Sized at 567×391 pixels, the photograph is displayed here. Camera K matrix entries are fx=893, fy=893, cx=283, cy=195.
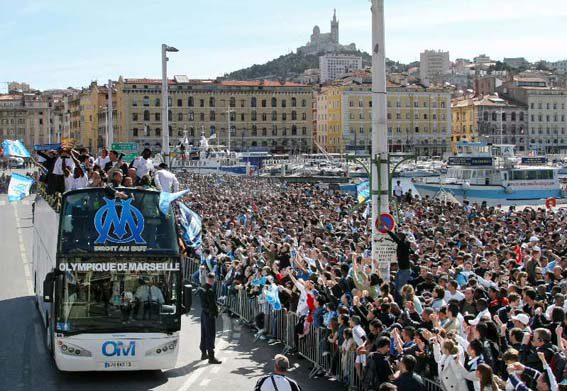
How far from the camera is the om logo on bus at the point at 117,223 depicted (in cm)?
1317

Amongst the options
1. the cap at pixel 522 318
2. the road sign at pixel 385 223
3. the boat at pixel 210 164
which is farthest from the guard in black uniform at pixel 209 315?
the boat at pixel 210 164

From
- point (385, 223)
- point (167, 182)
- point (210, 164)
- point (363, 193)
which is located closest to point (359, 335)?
point (385, 223)

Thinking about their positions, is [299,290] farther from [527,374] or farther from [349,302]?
[527,374]

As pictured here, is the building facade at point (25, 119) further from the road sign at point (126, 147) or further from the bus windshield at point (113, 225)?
the bus windshield at point (113, 225)

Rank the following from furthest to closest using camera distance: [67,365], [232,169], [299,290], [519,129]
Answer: [519,129] < [232,169] < [299,290] < [67,365]

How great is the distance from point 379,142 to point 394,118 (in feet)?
348

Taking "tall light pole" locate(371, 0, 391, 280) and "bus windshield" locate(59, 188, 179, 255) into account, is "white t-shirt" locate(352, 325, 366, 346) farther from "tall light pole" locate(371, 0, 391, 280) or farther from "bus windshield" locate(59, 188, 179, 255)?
"bus windshield" locate(59, 188, 179, 255)

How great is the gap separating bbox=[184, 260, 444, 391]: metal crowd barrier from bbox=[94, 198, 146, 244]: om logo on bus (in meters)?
3.04

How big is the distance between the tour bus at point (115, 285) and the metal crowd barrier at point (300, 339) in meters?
2.09

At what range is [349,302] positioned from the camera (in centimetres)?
1302

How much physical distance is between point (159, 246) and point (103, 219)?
915 millimetres

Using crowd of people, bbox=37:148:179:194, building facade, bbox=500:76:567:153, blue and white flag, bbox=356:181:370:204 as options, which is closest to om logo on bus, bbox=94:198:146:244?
crowd of people, bbox=37:148:179:194

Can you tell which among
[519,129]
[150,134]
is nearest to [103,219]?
[150,134]

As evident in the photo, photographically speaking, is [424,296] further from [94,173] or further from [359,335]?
[94,173]
